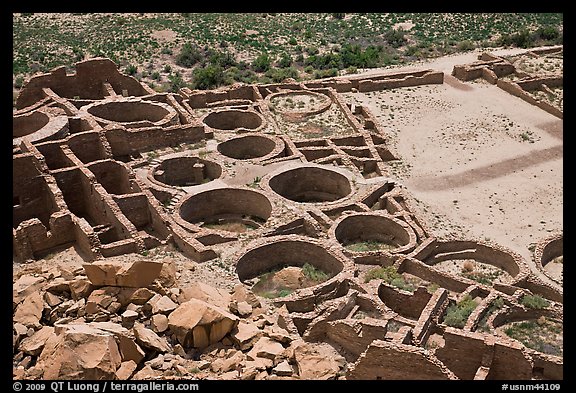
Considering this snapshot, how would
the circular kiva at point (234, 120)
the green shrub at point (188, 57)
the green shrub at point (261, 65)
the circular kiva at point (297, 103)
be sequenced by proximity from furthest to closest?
the green shrub at point (188, 57), the green shrub at point (261, 65), the circular kiva at point (297, 103), the circular kiva at point (234, 120)

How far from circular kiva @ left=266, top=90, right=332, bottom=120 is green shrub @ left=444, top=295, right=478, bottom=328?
17125 mm

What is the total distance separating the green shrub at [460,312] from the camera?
20.2m

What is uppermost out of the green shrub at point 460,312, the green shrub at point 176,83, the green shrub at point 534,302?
the green shrub at point 176,83

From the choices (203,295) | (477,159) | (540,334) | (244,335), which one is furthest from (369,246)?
(244,335)

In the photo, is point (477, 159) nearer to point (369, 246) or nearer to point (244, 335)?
point (369, 246)

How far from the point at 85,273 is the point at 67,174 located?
10.3 m

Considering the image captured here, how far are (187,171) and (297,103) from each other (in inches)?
394

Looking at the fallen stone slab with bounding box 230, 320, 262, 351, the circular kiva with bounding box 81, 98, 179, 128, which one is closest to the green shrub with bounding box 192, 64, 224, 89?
the circular kiva with bounding box 81, 98, 179, 128

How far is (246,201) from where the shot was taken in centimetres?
2755

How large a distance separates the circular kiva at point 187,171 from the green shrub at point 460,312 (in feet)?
40.0

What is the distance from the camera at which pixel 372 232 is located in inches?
1057

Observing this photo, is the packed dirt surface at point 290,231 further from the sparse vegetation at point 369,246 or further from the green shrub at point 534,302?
the sparse vegetation at point 369,246

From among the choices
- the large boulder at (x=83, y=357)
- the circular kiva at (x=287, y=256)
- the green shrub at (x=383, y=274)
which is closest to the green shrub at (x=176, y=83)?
the circular kiva at (x=287, y=256)
